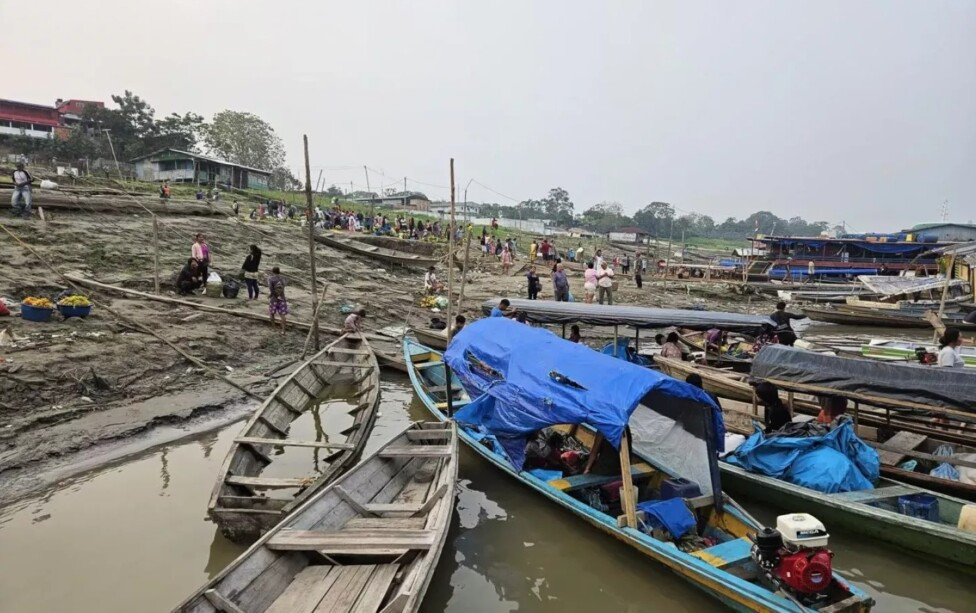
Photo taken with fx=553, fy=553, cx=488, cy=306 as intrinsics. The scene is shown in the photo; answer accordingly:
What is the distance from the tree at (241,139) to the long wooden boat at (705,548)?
46578 mm

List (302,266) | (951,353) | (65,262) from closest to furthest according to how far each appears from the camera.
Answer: (951,353) → (65,262) → (302,266)

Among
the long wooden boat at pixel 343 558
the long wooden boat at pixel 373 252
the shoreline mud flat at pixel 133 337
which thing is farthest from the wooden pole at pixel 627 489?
the long wooden boat at pixel 373 252

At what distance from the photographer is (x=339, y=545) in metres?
4.78

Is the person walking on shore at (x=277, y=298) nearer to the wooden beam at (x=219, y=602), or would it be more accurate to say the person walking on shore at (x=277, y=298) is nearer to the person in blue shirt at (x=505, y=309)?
the person in blue shirt at (x=505, y=309)

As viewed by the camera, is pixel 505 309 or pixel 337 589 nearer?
pixel 337 589

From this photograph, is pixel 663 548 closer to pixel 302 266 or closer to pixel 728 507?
pixel 728 507

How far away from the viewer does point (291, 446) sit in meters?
7.39

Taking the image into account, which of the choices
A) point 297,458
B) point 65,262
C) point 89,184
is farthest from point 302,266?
point 297,458

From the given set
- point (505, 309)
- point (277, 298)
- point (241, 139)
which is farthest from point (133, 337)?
point (241, 139)

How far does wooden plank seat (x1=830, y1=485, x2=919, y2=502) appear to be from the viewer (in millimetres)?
6180

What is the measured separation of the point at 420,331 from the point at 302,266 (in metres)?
8.29

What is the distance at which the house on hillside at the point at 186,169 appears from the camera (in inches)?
1422

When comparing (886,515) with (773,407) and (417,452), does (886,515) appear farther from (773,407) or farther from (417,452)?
(417,452)

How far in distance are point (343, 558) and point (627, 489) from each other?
2781 millimetres
